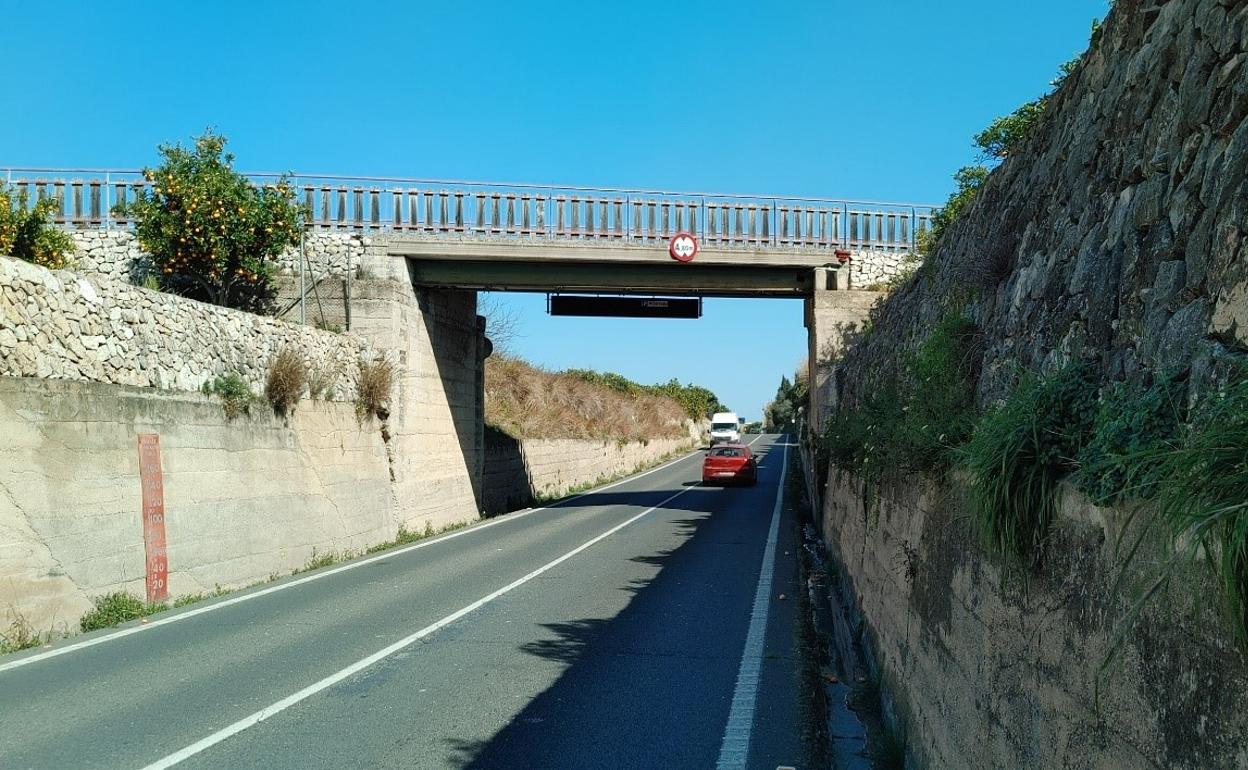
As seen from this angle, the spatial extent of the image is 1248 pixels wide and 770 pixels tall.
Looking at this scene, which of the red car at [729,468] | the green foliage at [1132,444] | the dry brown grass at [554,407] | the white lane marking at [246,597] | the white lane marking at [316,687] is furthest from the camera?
the red car at [729,468]

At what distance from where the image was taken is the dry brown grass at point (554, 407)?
116ft

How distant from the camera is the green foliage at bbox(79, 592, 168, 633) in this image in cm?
1050

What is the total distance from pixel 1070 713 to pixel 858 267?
21584 millimetres

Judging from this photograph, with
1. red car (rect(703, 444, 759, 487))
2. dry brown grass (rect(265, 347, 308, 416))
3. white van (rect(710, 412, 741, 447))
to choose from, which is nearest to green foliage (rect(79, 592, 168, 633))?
dry brown grass (rect(265, 347, 308, 416))

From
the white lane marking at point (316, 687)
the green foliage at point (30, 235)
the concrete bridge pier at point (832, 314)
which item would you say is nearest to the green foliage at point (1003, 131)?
the concrete bridge pier at point (832, 314)

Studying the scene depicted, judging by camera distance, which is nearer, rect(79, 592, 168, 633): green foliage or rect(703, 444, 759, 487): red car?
rect(79, 592, 168, 633): green foliage

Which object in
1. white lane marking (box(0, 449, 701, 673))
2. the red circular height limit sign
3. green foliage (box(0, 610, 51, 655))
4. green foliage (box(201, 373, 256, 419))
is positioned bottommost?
white lane marking (box(0, 449, 701, 673))

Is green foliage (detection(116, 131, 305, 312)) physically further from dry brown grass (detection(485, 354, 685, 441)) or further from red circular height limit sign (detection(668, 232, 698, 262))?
dry brown grass (detection(485, 354, 685, 441))

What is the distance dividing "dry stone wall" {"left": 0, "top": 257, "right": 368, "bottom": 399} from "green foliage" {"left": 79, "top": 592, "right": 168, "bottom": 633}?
2595 mm

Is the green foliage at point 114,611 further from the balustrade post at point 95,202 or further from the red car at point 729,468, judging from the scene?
the red car at point 729,468

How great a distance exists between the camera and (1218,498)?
2295mm

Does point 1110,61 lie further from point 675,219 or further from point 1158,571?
point 675,219

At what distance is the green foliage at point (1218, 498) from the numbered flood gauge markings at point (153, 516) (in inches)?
468

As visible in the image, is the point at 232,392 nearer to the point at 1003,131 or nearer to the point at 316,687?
the point at 316,687
